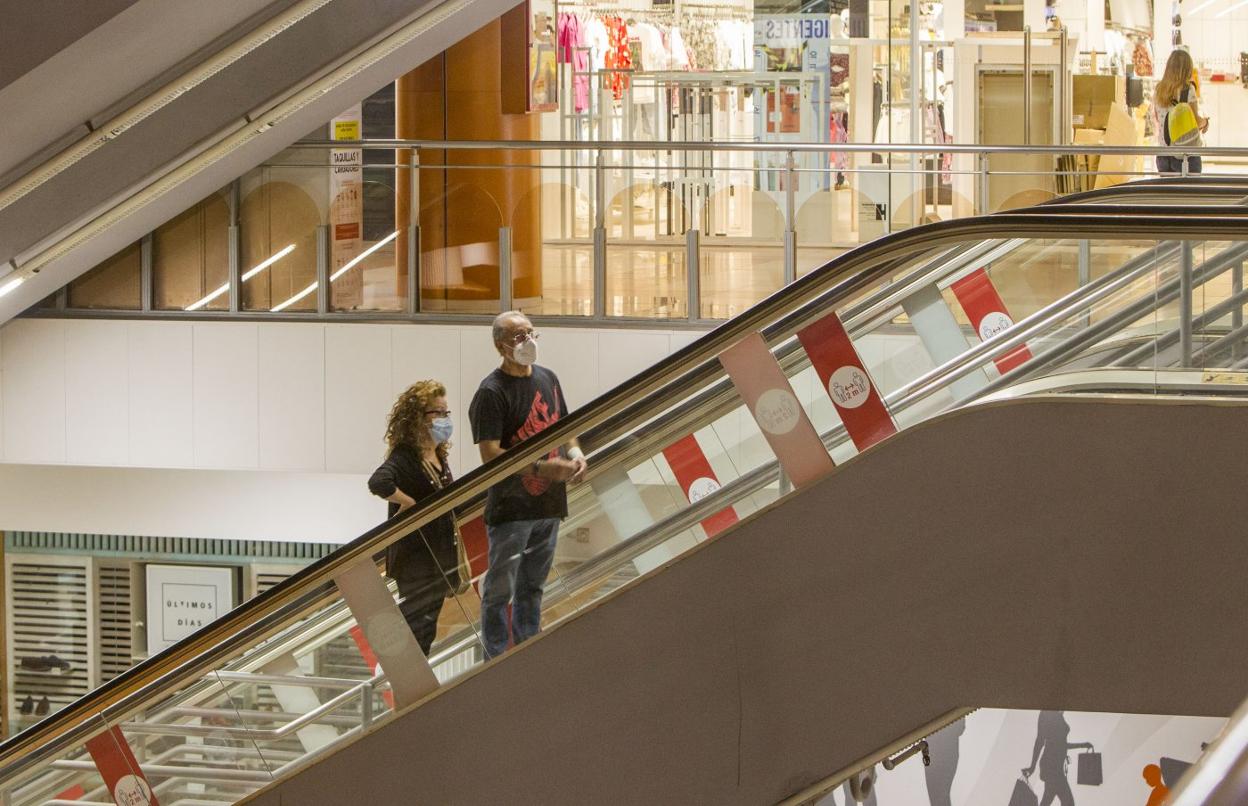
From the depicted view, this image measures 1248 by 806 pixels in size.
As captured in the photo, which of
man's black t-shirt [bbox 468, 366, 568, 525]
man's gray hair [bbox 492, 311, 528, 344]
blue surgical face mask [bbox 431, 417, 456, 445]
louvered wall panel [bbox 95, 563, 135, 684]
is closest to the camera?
man's black t-shirt [bbox 468, 366, 568, 525]

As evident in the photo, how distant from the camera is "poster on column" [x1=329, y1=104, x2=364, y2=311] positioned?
27.1ft

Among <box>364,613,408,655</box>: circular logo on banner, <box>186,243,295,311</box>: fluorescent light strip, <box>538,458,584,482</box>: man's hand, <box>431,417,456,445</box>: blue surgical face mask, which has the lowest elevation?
<box>364,613,408,655</box>: circular logo on banner

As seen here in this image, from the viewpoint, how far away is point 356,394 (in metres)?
8.28

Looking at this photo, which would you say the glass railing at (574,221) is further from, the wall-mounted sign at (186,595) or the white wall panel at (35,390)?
the wall-mounted sign at (186,595)

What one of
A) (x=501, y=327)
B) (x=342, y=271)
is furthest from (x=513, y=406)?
(x=342, y=271)

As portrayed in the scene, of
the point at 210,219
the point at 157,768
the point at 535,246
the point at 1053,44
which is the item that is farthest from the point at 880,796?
the point at 1053,44

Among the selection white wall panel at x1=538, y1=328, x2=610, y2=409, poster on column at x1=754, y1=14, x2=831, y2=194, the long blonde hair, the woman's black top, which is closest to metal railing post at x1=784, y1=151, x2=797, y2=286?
white wall panel at x1=538, y1=328, x2=610, y2=409

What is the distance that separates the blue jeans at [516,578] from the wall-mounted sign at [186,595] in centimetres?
682

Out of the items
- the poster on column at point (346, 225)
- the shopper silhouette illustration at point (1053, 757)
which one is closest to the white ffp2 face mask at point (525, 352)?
the poster on column at point (346, 225)

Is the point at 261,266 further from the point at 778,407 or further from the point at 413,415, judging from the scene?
the point at 778,407

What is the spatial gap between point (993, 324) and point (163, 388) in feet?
19.1

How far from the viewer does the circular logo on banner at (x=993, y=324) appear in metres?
4.03

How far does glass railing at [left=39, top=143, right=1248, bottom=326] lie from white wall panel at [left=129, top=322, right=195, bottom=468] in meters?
0.40

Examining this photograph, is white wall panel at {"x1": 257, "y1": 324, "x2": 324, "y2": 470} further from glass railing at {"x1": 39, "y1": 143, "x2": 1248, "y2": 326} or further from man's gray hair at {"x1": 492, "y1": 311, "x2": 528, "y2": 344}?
man's gray hair at {"x1": 492, "y1": 311, "x2": 528, "y2": 344}
